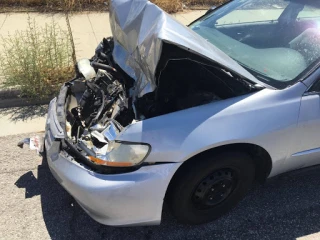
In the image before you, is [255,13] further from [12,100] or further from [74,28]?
[74,28]

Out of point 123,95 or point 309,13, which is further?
point 309,13

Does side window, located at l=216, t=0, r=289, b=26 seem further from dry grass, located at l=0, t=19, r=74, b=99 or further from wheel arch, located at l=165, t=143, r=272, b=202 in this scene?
dry grass, located at l=0, t=19, r=74, b=99

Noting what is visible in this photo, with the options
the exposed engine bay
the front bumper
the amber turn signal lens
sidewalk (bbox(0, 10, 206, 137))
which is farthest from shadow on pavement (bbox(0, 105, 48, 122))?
the amber turn signal lens

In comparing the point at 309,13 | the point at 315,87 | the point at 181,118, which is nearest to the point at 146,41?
the point at 181,118

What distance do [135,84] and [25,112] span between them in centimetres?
203

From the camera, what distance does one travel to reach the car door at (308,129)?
248cm

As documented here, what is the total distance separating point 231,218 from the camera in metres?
2.78

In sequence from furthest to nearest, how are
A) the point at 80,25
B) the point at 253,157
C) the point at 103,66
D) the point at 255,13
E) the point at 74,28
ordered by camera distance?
1. the point at 80,25
2. the point at 74,28
3. the point at 255,13
4. the point at 103,66
5. the point at 253,157

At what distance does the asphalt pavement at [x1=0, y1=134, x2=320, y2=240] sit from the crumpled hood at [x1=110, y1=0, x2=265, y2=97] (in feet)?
3.51

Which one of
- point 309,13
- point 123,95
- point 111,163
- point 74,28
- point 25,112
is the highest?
point 309,13

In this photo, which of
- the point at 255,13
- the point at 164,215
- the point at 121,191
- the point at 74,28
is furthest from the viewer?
the point at 74,28

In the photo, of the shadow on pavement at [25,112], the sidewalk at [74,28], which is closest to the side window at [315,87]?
the sidewalk at [74,28]

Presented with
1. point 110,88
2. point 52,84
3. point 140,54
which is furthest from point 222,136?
point 52,84

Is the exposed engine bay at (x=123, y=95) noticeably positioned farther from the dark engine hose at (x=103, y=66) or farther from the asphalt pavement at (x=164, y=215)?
the asphalt pavement at (x=164, y=215)
